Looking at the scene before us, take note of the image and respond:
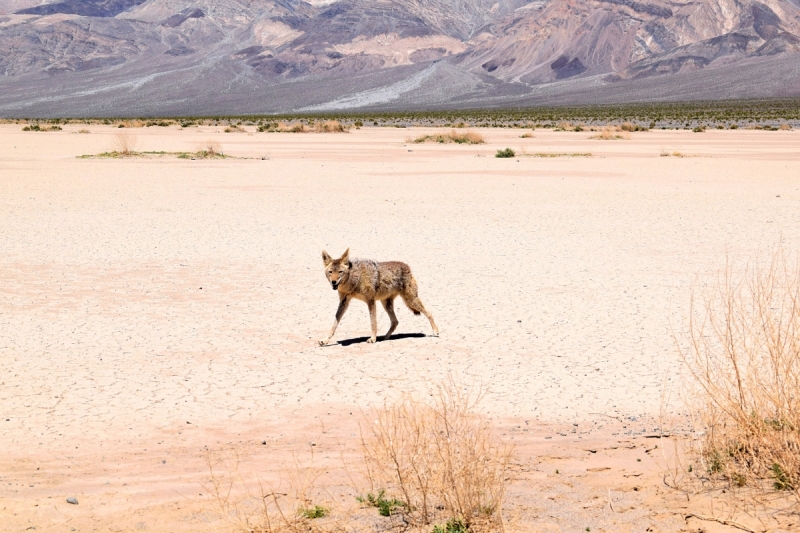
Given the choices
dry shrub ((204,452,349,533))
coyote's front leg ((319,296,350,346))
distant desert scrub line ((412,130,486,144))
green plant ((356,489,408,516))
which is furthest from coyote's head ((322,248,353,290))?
distant desert scrub line ((412,130,486,144))

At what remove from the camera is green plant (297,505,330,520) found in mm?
5457

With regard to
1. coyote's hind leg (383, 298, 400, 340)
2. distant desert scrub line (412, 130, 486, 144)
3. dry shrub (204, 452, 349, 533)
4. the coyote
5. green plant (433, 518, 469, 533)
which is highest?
distant desert scrub line (412, 130, 486, 144)

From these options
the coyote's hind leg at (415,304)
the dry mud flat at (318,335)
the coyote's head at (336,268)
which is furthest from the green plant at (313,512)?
the coyote's hind leg at (415,304)

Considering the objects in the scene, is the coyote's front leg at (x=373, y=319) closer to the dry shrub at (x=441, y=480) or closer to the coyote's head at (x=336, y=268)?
the coyote's head at (x=336, y=268)

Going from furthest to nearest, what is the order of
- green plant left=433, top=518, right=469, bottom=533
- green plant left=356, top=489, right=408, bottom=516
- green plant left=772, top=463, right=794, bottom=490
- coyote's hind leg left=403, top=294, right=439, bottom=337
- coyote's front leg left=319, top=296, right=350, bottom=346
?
coyote's hind leg left=403, top=294, right=439, bottom=337, coyote's front leg left=319, top=296, right=350, bottom=346, green plant left=356, top=489, right=408, bottom=516, green plant left=772, top=463, right=794, bottom=490, green plant left=433, top=518, right=469, bottom=533

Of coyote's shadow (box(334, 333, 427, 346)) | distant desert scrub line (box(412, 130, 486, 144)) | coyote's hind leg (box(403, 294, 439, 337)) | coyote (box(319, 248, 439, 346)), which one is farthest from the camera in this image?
distant desert scrub line (box(412, 130, 486, 144))

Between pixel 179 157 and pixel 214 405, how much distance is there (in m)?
30.5

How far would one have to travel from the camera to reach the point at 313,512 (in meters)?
5.46

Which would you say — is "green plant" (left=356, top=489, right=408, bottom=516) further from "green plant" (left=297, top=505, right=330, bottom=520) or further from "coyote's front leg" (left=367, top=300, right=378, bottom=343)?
"coyote's front leg" (left=367, top=300, right=378, bottom=343)

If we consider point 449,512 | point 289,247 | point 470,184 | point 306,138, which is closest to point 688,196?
point 470,184

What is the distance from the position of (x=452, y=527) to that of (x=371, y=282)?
171 inches

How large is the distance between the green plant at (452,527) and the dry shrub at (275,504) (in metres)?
0.54

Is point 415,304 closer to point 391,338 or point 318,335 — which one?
point 391,338

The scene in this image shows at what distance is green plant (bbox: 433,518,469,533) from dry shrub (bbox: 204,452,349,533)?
539 millimetres
